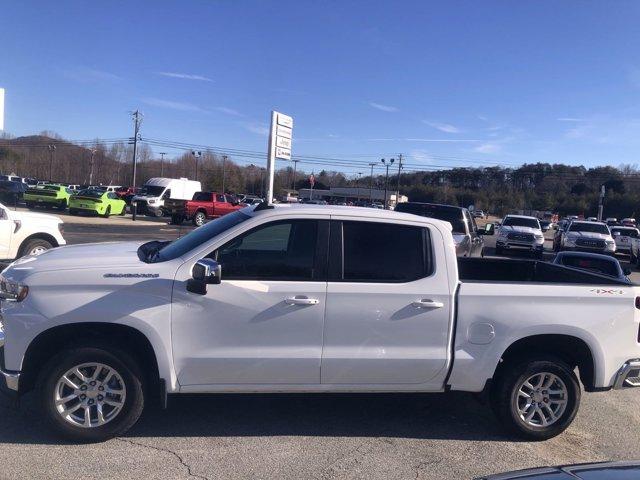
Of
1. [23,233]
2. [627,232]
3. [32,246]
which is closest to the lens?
[23,233]

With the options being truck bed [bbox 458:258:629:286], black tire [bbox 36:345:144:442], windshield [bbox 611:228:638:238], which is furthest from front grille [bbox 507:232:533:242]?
black tire [bbox 36:345:144:442]

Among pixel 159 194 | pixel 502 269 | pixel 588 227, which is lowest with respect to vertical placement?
pixel 502 269

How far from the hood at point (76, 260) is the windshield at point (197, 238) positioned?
0.64 feet

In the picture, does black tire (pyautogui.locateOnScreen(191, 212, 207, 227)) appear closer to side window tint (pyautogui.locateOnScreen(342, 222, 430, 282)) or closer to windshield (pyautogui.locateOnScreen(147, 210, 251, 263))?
windshield (pyautogui.locateOnScreen(147, 210, 251, 263))

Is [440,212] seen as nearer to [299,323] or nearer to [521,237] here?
[299,323]

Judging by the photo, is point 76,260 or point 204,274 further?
point 76,260

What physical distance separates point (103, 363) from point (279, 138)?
647 inches

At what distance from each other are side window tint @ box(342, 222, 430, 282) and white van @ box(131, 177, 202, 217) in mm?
38486

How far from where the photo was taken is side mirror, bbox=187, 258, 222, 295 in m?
4.26

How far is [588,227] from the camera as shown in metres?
27.5

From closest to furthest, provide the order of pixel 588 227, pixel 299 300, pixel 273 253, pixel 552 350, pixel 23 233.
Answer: pixel 299 300 < pixel 273 253 < pixel 552 350 < pixel 23 233 < pixel 588 227

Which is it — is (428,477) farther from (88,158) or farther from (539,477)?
(88,158)

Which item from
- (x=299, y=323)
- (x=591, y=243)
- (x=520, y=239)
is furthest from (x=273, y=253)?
(x=591, y=243)

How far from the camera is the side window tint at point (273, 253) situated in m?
4.69
